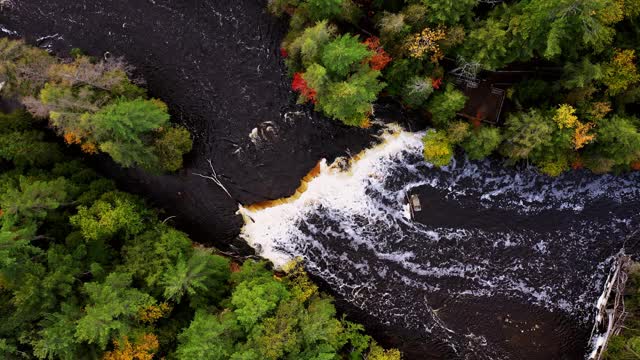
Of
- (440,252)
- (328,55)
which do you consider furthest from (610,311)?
(328,55)

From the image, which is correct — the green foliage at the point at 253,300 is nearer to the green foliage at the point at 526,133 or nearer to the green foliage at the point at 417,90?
the green foliage at the point at 417,90

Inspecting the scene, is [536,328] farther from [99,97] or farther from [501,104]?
[99,97]

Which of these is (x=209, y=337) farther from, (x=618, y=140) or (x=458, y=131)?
(x=618, y=140)

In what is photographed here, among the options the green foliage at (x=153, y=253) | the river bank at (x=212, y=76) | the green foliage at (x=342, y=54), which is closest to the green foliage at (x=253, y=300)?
the green foliage at (x=153, y=253)

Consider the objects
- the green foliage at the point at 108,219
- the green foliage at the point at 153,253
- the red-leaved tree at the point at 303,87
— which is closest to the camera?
the green foliage at the point at 153,253

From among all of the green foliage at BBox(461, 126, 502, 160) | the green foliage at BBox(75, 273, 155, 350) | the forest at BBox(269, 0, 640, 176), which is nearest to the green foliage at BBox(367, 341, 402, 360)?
the forest at BBox(269, 0, 640, 176)

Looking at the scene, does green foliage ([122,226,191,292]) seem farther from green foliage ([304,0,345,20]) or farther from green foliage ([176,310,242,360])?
green foliage ([304,0,345,20])
